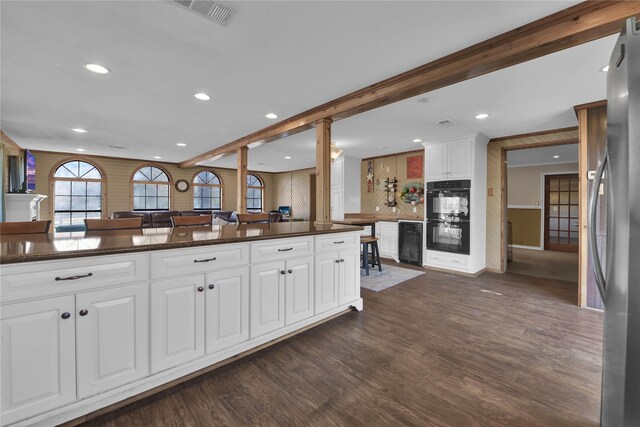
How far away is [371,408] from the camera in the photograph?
1.67m

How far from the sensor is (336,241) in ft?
9.58

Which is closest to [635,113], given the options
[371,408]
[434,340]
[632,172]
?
[632,172]

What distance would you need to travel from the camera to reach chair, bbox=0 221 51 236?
211 centimetres

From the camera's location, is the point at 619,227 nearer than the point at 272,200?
Yes

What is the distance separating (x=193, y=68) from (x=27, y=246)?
5.96 feet

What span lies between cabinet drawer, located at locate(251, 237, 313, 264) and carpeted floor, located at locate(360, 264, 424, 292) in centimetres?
177

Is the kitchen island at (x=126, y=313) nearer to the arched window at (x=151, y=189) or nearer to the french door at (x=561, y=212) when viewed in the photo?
the arched window at (x=151, y=189)

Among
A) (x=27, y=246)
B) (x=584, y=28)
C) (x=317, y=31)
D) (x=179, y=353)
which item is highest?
(x=317, y=31)

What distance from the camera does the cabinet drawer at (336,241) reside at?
2.76 meters

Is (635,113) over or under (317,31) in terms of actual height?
under

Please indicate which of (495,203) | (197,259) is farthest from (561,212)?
(197,259)

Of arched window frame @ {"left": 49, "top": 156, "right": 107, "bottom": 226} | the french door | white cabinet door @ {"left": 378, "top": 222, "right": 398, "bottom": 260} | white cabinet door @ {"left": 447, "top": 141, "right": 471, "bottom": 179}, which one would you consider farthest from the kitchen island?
the french door

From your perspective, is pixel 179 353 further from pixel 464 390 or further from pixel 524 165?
pixel 524 165

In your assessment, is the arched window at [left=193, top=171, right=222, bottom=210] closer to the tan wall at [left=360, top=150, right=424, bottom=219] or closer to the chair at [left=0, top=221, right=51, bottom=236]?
the tan wall at [left=360, top=150, right=424, bottom=219]
